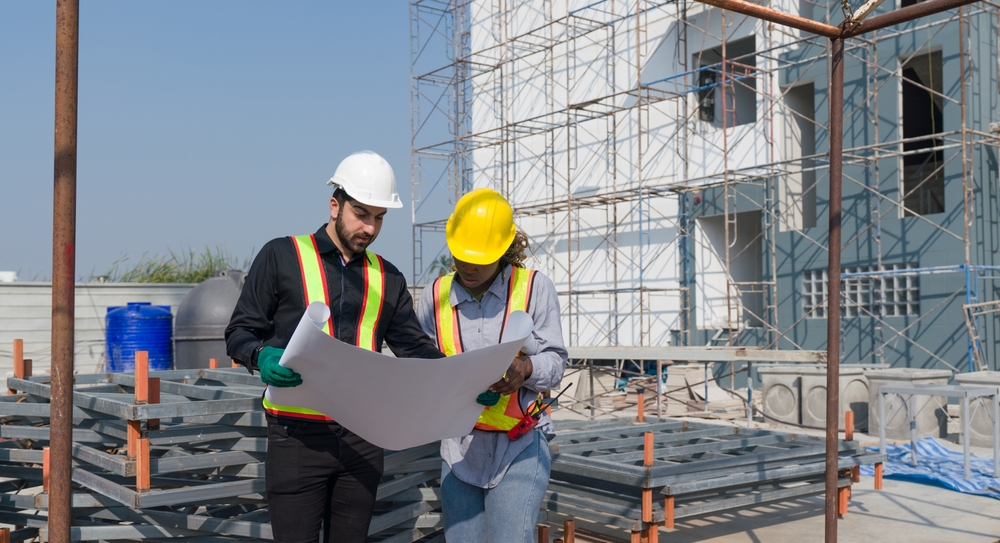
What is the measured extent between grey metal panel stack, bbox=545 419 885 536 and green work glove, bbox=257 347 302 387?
9.36 feet

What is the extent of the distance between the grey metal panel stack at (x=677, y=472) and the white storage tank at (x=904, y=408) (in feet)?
16.8

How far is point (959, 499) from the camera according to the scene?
23.7 feet

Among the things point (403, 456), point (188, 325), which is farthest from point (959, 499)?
point (188, 325)

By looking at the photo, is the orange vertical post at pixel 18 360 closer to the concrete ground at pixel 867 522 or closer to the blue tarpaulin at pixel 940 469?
the concrete ground at pixel 867 522

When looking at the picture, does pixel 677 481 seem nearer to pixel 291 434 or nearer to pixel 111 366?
pixel 291 434

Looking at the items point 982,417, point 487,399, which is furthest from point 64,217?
point 982,417

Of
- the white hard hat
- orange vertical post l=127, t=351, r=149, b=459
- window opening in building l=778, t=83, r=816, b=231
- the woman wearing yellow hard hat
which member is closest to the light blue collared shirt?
the woman wearing yellow hard hat

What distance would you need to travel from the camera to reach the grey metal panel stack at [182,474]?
369cm

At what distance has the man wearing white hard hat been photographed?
2750 mm

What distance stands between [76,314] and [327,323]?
14969 millimetres

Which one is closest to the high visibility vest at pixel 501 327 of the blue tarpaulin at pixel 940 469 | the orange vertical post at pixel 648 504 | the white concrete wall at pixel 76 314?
the orange vertical post at pixel 648 504

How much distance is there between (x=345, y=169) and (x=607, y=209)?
18.0 metres

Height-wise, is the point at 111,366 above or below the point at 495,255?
below

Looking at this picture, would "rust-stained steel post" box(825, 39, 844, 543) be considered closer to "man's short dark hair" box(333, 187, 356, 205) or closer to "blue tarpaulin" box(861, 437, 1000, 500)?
"man's short dark hair" box(333, 187, 356, 205)
